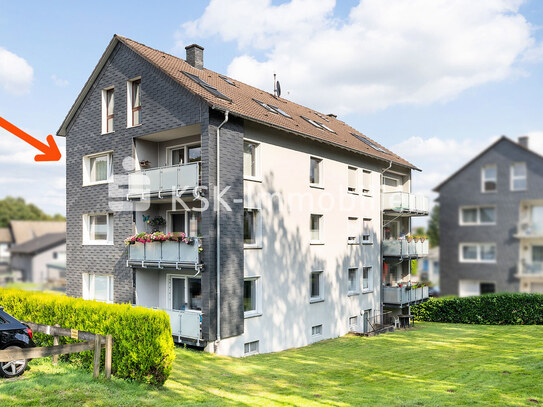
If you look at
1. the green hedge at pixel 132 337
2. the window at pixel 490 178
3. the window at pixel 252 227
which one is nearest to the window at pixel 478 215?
the window at pixel 490 178

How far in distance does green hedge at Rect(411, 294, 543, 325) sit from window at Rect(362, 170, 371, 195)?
340 inches

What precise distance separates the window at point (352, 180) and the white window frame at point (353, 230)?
1.51 meters

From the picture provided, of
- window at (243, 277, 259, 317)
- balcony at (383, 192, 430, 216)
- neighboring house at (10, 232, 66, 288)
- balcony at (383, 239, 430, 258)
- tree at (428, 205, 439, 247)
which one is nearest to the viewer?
window at (243, 277, 259, 317)

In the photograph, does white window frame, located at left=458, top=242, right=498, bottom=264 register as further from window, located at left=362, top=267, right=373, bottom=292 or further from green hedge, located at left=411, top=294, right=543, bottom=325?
window, located at left=362, top=267, right=373, bottom=292

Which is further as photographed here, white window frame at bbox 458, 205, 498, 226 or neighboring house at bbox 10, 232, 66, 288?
neighboring house at bbox 10, 232, 66, 288

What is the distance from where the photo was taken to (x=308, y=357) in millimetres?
16047

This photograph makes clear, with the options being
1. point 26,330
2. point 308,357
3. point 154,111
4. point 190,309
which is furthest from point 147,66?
point 308,357

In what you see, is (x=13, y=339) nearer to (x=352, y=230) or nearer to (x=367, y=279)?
(x=352, y=230)

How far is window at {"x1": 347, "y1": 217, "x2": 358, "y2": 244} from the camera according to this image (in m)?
22.6

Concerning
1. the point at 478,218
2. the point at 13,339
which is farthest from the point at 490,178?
the point at 13,339

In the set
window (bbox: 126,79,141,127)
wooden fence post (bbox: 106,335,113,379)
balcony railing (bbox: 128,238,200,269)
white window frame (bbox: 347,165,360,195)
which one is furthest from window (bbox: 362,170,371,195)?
wooden fence post (bbox: 106,335,113,379)

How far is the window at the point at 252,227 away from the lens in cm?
1680

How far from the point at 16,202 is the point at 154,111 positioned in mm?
99031

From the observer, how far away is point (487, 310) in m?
25.5
